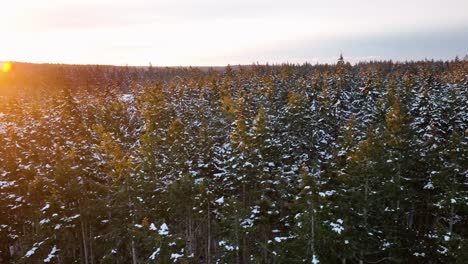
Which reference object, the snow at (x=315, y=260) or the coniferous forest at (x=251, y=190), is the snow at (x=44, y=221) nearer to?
the coniferous forest at (x=251, y=190)

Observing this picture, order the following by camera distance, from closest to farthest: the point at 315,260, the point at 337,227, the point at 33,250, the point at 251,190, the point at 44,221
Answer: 1. the point at 315,260
2. the point at 337,227
3. the point at 33,250
4. the point at 44,221
5. the point at 251,190

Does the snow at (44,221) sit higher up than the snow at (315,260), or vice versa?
the snow at (315,260)

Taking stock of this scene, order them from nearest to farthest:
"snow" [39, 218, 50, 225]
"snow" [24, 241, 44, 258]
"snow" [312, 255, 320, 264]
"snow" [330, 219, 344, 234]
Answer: "snow" [312, 255, 320, 264] < "snow" [330, 219, 344, 234] < "snow" [24, 241, 44, 258] < "snow" [39, 218, 50, 225]

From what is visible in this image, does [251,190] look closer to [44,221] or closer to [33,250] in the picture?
[44,221]

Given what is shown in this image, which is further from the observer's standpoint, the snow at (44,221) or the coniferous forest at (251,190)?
the snow at (44,221)

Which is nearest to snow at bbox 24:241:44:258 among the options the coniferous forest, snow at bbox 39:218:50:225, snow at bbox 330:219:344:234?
the coniferous forest

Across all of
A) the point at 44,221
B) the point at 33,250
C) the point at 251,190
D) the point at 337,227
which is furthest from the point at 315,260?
the point at 33,250

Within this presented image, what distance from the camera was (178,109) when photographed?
62.4 m

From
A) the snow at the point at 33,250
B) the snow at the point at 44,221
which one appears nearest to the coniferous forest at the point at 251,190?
the snow at the point at 44,221

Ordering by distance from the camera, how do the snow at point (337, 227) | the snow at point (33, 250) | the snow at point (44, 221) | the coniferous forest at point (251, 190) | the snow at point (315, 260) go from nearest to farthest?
1. the snow at point (315, 260)
2. the snow at point (337, 227)
3. the coniferous forest at point (251, 190)
4. the snow at point (33, 250)
5. the snow at point (44, 221)

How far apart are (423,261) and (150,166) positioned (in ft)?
79.0

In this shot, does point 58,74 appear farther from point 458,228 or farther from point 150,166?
point 458,228

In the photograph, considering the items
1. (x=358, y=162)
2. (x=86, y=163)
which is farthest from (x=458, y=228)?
(x=86, y=163)

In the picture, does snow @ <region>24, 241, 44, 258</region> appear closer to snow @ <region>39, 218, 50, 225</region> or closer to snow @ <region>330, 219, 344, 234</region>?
snow @ <region>39, 218, 50, 225</region>
